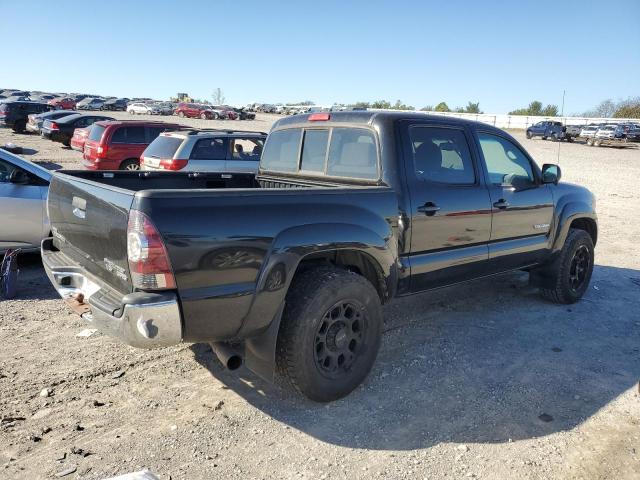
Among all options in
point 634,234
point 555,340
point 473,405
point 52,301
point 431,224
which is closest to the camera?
point 473,405

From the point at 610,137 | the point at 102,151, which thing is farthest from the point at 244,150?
the point at 610,137

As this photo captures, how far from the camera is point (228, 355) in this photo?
3197 millimetres

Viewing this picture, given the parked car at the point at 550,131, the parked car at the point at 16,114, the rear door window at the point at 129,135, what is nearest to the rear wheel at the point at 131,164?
the rear door window at the point at 129,135

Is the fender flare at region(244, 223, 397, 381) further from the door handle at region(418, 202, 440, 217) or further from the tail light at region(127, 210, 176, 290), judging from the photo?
the door handle at region(418, 202, 440, 217)

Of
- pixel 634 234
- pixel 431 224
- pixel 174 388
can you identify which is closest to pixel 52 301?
pixel 174 388

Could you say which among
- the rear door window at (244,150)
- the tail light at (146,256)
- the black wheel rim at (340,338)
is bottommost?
the black wheel rim at (340,338)

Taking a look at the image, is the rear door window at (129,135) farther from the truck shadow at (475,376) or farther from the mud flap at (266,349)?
the mud flap at (266,349)

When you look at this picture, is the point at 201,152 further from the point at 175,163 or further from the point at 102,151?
the point at 102,151

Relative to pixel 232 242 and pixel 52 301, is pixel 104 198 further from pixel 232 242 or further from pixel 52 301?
pixel 52 301

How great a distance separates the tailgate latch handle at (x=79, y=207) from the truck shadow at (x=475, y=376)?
4.86 feet

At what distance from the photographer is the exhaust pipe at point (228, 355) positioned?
10.4ft

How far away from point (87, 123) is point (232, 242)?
23.0 meters

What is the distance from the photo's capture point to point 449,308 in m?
5.55

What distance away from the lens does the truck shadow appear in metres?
3.33
